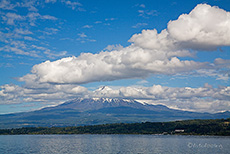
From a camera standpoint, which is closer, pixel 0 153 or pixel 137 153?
pixel 137 153

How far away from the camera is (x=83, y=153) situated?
539ft

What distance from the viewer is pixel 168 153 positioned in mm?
156875

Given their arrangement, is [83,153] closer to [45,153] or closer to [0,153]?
[45,153]

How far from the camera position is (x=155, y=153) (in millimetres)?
157375

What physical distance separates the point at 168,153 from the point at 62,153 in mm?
65064

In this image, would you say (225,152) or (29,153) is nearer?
(225,152)

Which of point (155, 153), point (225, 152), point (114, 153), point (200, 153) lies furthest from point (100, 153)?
point (225, 152)

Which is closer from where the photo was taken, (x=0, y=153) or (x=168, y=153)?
(x=168, y=153)

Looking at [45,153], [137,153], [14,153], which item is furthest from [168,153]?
[14,153]

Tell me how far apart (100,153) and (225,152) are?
73.7m

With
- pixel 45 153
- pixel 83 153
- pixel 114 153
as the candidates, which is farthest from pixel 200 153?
pixel 45 153

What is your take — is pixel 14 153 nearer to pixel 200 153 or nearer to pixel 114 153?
pixel 114 153

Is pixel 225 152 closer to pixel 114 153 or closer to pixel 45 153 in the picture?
pixel 114 153

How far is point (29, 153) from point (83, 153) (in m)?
34.4
